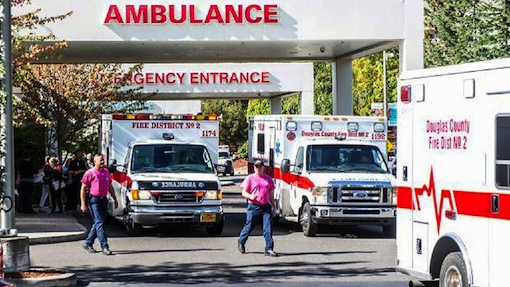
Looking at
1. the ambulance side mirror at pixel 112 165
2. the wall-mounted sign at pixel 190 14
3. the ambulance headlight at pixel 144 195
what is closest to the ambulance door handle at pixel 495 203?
the ambulance headlight at pixel 144 195

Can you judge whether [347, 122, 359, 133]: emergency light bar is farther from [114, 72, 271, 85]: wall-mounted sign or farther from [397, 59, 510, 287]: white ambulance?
[114, 72, 271, 85]: wall-mounted sign

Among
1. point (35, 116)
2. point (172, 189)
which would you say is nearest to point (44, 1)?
point (35, 116)

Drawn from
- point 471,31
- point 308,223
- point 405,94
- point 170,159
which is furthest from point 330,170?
point 471,31

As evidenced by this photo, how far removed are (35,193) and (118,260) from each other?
14188 millimetres

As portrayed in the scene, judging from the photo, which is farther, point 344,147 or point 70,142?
point 70,142

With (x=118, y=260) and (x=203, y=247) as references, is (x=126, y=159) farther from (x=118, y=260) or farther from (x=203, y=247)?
(x=118, y=260)

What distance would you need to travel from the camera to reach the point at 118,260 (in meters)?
17.7

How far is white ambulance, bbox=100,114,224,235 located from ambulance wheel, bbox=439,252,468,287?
10678 millimetres

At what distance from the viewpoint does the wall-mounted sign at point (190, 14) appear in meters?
25.9

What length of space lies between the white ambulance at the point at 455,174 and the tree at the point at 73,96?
22.5 meters

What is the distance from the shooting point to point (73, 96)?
119ft

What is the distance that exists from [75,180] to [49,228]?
6.39 metres

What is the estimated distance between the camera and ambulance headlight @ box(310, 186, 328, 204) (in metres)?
21.4

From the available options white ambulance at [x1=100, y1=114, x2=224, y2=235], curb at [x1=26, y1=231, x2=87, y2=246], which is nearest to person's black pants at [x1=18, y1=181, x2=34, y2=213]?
white ambulance at [x1=100, y1=114, x2=224, y2=235]
